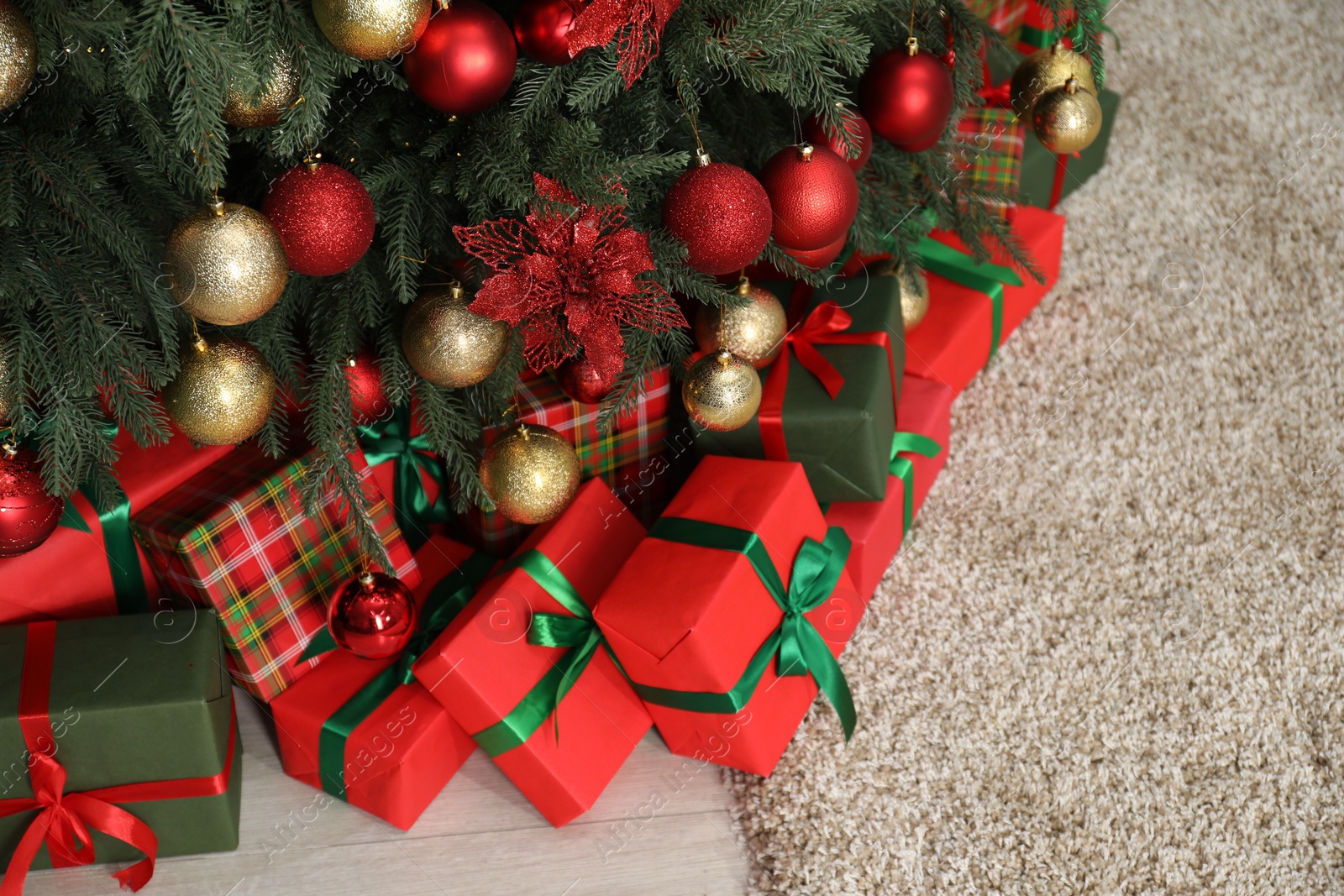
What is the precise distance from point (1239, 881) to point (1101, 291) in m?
0.97

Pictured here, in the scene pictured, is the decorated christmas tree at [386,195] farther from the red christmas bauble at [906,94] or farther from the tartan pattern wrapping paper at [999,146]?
the tartan pattern wrapping paper at [999,146]

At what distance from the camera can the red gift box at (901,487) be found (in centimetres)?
123

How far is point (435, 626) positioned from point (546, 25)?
65cm

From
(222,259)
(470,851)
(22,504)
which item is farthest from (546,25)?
(470,851)

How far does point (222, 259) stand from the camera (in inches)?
31.4

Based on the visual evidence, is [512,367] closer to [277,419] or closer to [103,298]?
[277,419]

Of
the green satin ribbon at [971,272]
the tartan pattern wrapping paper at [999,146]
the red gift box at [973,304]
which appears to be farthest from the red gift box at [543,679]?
the tartan pattern wrapping paper at [999,146]

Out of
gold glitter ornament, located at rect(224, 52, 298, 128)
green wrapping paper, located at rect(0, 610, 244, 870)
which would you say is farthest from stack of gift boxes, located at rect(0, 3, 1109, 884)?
gold glitter ornament, located at rect(224, 52, 298, 128)

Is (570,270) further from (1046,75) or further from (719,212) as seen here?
(1046,75)

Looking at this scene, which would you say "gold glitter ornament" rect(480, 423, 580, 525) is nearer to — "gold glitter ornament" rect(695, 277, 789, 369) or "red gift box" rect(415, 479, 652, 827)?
"red gift box" rect(415, 479, 652, 827)

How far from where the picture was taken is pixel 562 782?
1.05 metres

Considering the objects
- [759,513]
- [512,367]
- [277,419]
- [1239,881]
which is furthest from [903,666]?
[277,419]

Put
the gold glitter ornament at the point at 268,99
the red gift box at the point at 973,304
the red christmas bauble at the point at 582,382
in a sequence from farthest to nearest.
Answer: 1. the red gift box at the point at 973,304
2. the red christmas bauble at the point at 582,382
3. the gold glitter ornament at the point at 268,99

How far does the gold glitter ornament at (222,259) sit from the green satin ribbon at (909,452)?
0.78 meters
